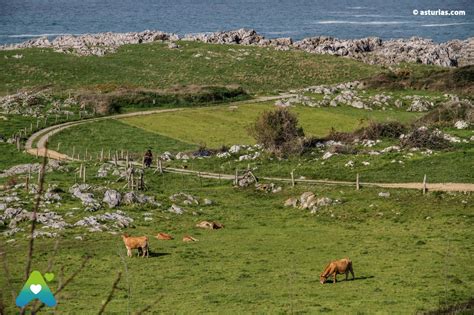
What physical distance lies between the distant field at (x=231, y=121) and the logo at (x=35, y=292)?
7988 centimetres

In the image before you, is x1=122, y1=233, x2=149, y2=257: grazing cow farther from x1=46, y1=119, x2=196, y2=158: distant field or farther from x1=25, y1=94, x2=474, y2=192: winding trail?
x1=46, y1=119, x2=196, y2=158: distant field

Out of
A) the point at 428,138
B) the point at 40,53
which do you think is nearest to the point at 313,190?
the point at 428,138

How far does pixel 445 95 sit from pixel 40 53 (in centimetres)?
7861

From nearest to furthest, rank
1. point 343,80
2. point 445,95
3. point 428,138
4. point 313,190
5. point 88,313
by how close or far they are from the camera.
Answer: point 88,313, point 313,190, point 428,138, point 445,95, point 343,80

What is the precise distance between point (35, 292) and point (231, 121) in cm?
9587

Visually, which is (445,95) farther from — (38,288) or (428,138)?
(38,288)

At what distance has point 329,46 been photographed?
549ft

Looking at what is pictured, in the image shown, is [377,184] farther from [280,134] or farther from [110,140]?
[110,140]

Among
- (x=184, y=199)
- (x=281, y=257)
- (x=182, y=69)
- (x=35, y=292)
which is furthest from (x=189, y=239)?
(x=182, y=69)

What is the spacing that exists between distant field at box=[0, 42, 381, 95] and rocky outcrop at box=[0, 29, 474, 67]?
21.9 ft

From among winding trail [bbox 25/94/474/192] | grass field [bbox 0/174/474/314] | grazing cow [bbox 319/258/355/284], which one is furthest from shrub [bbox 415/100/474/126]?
grazing cow [bbox 319/258/355/284]

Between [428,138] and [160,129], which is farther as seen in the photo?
[160,129]

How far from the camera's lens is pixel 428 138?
7119 cm

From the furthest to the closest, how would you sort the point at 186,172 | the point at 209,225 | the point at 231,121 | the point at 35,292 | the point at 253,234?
the point at 231,121 < the point at 186,172 < the point at 209,225 < the point at 253,234 < the point at 35,292
